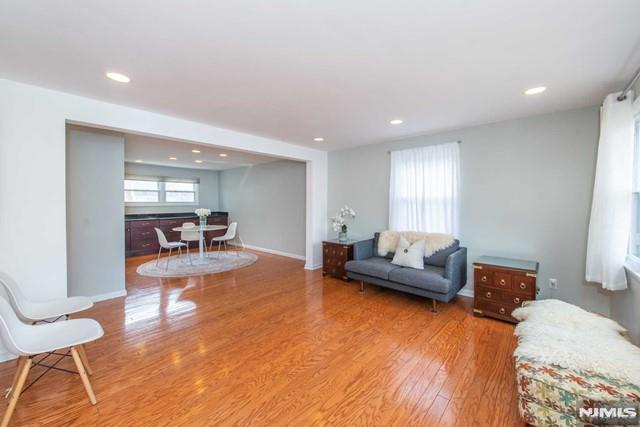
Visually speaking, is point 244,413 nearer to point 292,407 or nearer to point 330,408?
point 292,407

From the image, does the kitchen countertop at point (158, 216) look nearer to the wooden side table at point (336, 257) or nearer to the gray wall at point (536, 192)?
the wooden side table at point (336, 257)

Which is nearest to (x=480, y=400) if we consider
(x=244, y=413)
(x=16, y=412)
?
(x=244, y=413)

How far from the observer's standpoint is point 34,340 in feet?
5.82

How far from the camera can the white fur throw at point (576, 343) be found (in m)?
1.47

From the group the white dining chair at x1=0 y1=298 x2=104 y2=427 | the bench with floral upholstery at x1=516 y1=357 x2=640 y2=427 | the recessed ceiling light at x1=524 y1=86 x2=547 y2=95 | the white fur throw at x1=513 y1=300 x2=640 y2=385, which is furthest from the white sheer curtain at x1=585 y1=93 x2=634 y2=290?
the white dining chair at x1=0 y1=298 x2=104 y2=427

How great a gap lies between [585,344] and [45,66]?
430 centimetres

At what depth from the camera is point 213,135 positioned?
381 cm

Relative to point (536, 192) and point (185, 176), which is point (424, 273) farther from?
point (185, 176)

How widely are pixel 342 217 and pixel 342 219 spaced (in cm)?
9

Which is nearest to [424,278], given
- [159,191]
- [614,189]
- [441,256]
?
[441,256]

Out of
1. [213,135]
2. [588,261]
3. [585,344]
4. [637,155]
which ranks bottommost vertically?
[585,344]

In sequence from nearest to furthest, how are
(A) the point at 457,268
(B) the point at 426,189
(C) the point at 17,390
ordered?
(C) the point at 17,390
(A) the point at 457,268
(B) the point at 426,189

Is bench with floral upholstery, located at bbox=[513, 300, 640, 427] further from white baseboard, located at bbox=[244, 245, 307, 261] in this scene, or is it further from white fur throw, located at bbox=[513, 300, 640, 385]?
white baseboard, located at bbox=[244, 245, 307, 261]

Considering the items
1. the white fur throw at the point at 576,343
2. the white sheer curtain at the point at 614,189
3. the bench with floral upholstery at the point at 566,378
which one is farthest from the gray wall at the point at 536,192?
the bench with floral upholstery at the point at 566,378
